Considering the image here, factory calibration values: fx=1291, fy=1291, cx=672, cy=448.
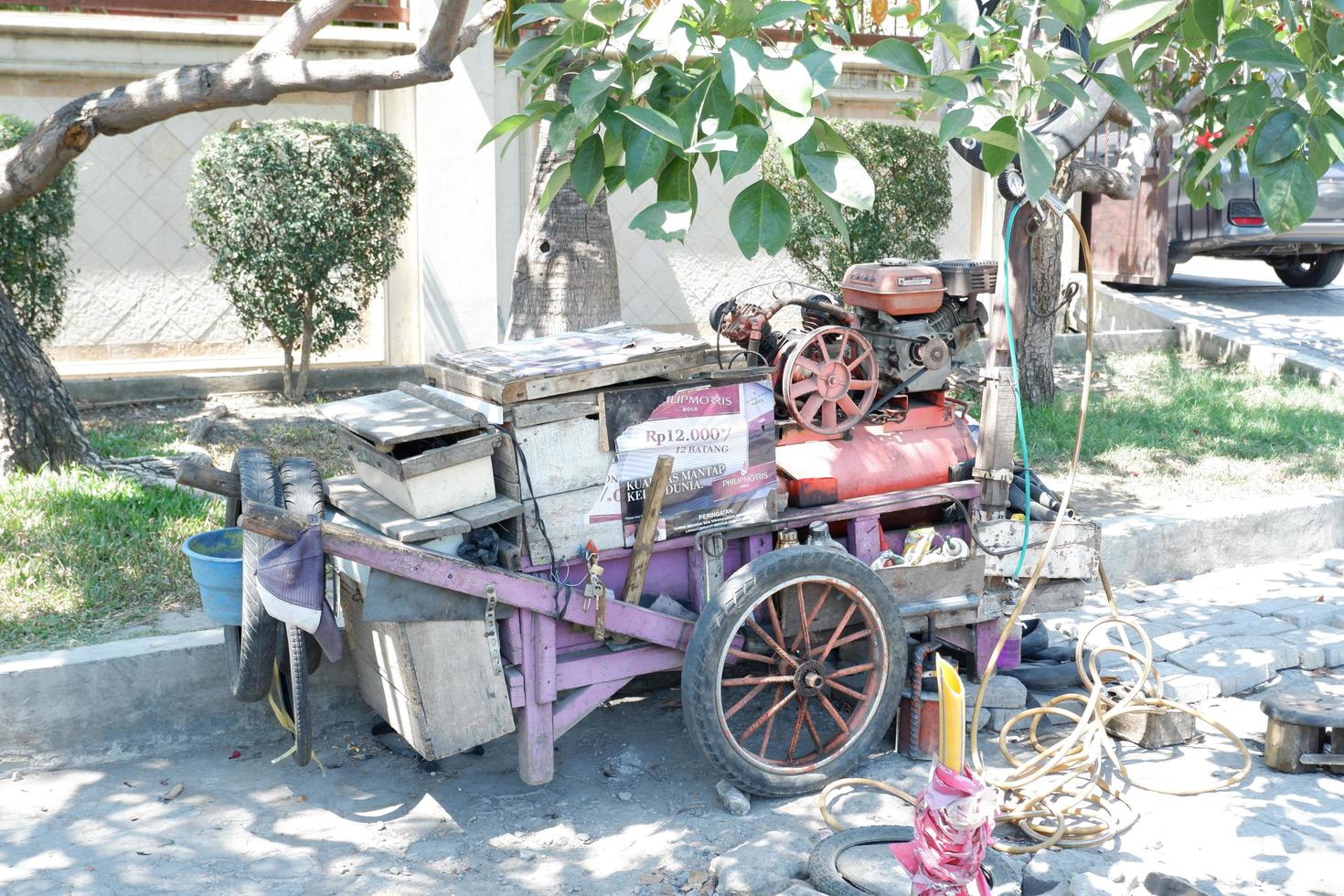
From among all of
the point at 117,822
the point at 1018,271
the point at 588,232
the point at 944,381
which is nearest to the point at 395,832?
the point at 117,822

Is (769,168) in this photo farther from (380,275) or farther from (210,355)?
(210,355)

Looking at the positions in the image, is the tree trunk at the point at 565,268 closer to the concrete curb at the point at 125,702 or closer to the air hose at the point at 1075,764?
the concrete curb at the point at 125,702

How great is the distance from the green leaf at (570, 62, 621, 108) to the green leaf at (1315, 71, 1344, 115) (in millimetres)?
1637

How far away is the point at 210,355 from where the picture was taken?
10172mm

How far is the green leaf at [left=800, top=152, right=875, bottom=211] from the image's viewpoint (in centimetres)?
282

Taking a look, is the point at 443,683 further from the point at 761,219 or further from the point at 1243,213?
the point at 1243,213

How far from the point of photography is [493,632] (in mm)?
4141

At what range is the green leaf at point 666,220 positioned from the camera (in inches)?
118

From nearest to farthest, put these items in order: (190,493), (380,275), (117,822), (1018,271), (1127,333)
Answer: (117,822), (190,493), (1018,271), (380,275), (1127,333)

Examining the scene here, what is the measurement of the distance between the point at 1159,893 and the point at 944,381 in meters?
2.08

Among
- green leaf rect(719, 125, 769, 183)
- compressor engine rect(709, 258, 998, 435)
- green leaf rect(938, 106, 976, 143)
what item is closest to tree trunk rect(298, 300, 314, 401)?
compressor engine rect(709, 258, 998, 435)

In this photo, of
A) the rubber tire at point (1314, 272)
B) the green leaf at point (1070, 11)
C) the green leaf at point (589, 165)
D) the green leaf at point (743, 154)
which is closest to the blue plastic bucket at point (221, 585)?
the green leaf at point (589, 165)

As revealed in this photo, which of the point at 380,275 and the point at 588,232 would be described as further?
the point at 380,275

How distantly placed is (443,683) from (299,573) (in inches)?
23.1
